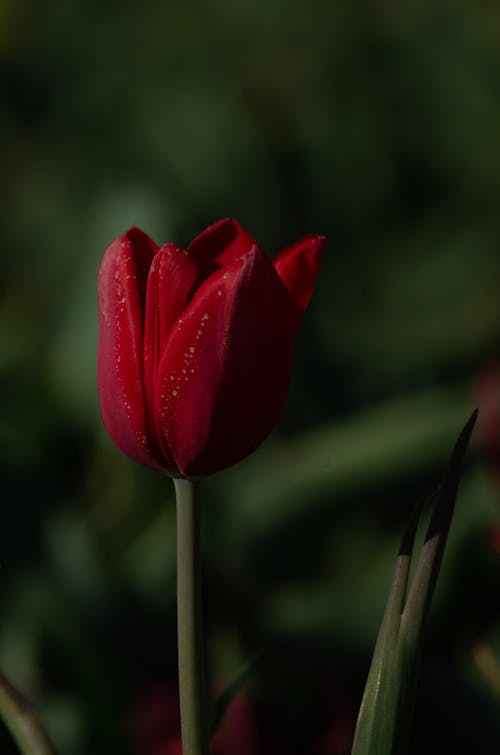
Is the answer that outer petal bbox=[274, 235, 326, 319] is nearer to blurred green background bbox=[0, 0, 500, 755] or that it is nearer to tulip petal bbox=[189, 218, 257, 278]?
tulip petal bbox=[189, 218, 257, 278]

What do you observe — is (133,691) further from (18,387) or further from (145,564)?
(18,387)

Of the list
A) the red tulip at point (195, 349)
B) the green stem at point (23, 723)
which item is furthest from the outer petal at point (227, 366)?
the green stem at point (23, 723)

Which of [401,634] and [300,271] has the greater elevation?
[300,271]

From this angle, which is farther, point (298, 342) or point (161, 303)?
point (298, 342)

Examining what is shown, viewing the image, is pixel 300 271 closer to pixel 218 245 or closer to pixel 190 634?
pixel 218 245

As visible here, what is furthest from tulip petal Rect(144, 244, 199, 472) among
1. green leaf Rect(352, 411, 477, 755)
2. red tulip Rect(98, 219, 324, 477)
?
green leaf Rect(352, 411, 477, 755)

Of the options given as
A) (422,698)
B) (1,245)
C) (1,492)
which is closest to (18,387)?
(1,492)

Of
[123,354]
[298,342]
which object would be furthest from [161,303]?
[298,342]
